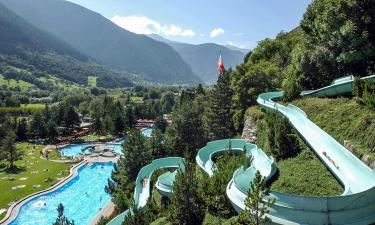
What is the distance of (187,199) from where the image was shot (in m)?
20.0

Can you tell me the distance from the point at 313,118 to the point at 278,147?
3776 millimetres

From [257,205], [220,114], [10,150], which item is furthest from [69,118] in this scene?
[257,205]

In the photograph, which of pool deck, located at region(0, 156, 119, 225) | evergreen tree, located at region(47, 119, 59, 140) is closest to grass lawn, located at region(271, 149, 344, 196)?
pool deck, located at region(0, 156, 119, 225)

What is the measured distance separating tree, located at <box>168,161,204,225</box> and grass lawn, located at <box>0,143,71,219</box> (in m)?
35.7

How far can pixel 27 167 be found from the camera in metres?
72.6

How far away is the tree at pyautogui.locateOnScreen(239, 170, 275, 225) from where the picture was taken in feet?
43.5

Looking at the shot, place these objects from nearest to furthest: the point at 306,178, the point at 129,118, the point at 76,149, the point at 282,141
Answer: the point at 306,178 < the point at 282,141 < the point at 76,149 < the point at 129,118

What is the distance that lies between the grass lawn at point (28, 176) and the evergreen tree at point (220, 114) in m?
28.6

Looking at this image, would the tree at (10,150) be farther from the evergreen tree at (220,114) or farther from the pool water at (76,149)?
the evergreen tree at (220,114)

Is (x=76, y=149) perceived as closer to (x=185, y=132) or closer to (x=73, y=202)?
(x=73, y=202)

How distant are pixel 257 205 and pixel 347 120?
9.64 meters

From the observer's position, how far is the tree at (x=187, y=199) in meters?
19.8

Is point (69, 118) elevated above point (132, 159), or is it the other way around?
point (132, 159)

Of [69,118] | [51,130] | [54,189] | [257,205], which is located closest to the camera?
[257,205]
